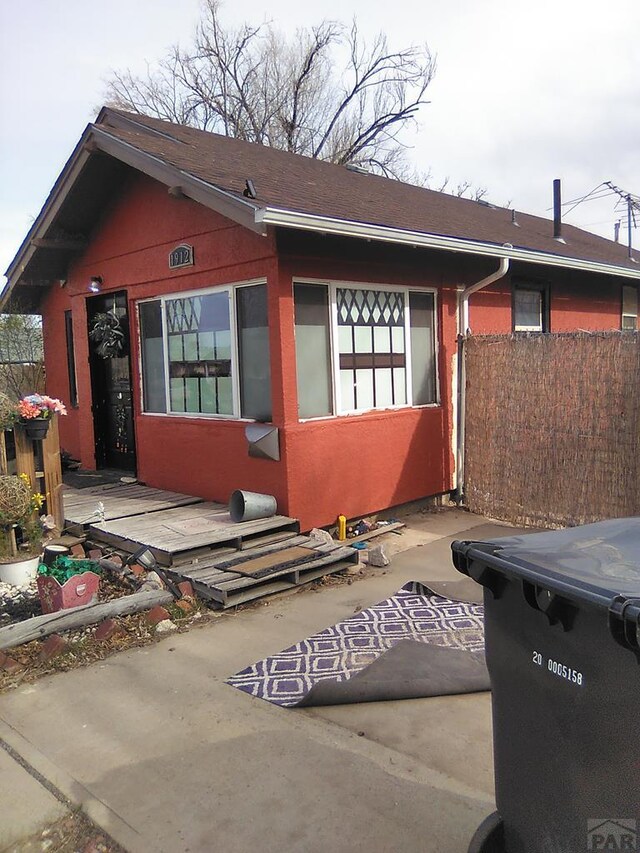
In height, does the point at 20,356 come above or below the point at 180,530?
above

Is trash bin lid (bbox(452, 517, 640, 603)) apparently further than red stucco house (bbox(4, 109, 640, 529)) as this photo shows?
No

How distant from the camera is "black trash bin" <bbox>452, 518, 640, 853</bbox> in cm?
170

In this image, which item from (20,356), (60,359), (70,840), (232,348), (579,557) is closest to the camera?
(579,557)

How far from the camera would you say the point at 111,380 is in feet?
30.1

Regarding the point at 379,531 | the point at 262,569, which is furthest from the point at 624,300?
the point at 262,569

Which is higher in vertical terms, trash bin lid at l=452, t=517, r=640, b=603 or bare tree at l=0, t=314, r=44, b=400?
bare tree at l=0, t=314, r=44, b=400

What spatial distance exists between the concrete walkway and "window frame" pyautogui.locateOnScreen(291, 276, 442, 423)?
3.08 meters

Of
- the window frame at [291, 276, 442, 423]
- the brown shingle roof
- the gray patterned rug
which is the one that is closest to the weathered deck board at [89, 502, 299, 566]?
the window frame at [291, 276, 442, 423]

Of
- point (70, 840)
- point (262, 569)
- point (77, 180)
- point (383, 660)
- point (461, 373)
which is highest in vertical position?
point (77, 180)

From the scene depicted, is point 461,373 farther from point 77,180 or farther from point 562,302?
point 77,180

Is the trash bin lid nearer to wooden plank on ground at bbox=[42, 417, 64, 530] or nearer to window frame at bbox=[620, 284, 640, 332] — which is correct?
wooden plank on ground at bbox=[42, 417, 64, 530]

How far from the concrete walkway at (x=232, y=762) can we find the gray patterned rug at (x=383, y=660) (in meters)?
0.09

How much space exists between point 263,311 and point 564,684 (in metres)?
5.21

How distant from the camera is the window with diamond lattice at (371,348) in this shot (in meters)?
6.93
